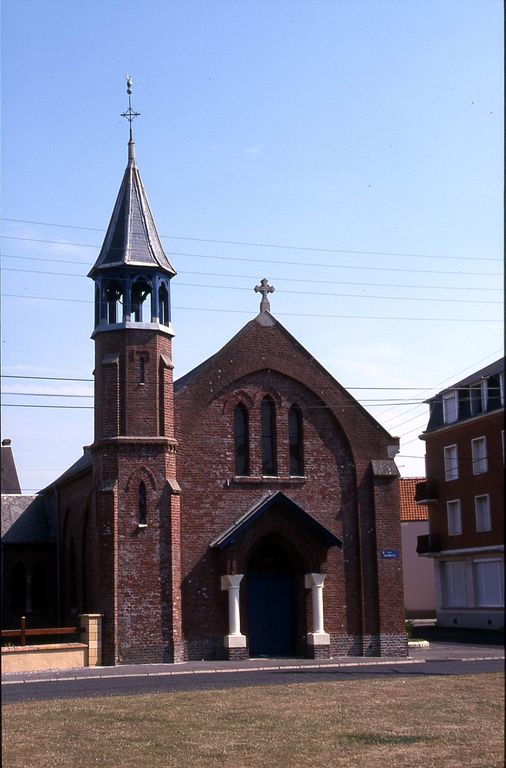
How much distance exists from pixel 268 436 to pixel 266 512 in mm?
2810

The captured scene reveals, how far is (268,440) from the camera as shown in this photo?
34188 mm

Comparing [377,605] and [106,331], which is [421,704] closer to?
[377,605]

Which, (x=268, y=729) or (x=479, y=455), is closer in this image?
(x=479, y=455)

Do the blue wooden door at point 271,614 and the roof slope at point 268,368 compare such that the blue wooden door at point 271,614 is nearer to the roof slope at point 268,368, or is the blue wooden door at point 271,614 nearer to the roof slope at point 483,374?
the roof slope at point 268,368

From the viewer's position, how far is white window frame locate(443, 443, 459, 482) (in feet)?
13.8

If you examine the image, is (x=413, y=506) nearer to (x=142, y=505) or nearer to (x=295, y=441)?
(x=142, y=505)

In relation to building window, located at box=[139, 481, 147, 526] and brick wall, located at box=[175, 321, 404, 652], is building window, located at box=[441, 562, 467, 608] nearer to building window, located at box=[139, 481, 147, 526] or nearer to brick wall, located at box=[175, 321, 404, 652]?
building window, located at box=[139, 481, 147, 526]

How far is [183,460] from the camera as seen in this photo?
32.9 m

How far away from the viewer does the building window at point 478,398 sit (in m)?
4.20

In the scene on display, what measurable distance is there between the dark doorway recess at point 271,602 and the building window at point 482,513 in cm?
2992

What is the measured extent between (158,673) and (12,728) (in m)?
11.3

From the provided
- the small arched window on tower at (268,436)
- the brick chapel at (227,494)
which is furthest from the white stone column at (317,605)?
the small arched window on tower at (268,436)

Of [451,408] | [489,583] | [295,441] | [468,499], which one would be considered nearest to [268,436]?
[295,441]

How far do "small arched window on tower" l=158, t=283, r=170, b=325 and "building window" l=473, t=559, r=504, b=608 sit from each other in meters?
30.1
